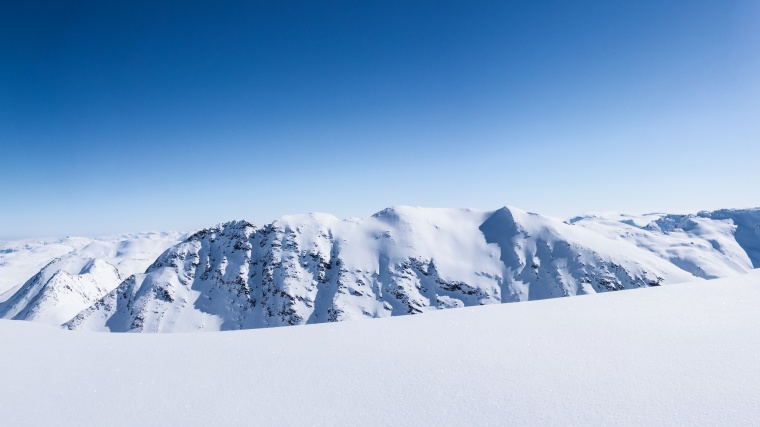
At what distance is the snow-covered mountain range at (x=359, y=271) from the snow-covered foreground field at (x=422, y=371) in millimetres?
119551

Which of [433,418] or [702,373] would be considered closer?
[433,418]

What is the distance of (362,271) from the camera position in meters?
143

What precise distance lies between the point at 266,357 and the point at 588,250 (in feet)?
522

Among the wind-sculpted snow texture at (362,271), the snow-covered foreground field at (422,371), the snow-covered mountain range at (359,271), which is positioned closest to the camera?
the snow-covered foreground field at (422,371)

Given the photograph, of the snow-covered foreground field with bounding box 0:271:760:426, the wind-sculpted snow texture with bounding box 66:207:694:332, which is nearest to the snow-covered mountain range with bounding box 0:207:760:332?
the wind-sculpted snow texture with bounding box 66:207:694:332

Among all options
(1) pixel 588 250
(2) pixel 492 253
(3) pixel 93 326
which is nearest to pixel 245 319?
(3) pixel 93 326

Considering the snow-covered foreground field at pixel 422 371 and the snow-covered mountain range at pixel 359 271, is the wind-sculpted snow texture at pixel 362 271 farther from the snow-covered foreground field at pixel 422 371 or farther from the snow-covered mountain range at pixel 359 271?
the snow-covered foreground field at pixel 422 371

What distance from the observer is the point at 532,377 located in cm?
482

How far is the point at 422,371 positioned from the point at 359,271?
13981 centimetres

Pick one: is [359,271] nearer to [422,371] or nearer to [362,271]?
[362,271]

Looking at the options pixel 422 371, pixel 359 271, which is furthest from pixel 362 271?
pixel 422 371

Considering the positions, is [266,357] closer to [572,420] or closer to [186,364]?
[186,364]

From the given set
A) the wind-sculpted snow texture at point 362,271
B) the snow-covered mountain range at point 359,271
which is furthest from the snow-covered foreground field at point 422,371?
the snow-covered mountain range at point 359,271

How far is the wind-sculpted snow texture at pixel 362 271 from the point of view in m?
129
